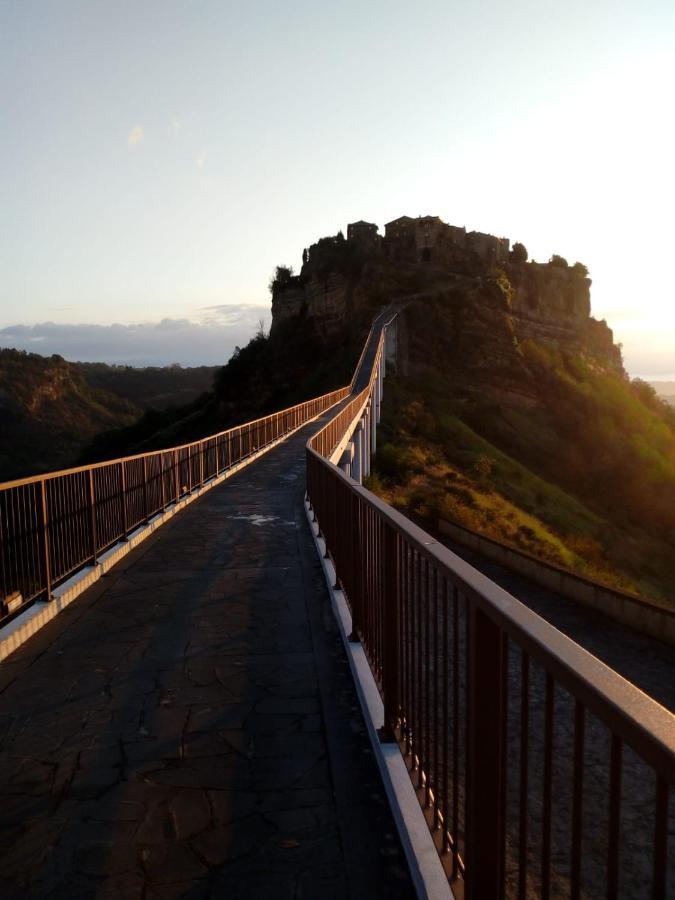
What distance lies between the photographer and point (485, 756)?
7.58 ft

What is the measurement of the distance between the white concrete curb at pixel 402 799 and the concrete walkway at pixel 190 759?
0.27ft

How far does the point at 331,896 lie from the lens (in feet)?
9.51

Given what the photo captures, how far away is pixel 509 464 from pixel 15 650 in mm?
52373

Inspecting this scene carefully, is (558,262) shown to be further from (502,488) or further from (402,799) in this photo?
(402,799)

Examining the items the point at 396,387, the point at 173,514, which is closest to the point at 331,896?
the point at 173,514

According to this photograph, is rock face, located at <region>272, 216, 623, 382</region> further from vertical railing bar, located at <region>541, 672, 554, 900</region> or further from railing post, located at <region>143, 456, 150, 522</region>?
vertical railing bar, located at <region>541, 672, 554, 900</region>

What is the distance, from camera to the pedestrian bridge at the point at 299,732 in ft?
7.43

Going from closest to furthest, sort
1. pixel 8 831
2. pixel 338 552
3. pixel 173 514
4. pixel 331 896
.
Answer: pixel 331 896
pixel 8 831
pixel 338 552
pixel 173 514

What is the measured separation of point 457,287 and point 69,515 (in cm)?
8146

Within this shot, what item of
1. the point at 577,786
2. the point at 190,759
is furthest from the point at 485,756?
the point at 190,759

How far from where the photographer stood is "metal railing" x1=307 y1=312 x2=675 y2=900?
1.52 m

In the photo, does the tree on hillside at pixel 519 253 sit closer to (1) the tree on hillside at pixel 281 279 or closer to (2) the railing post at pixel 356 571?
(1) the tree on hillside at pixel 281 279

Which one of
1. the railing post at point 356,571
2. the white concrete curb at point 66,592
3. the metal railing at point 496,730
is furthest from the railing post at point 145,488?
the railing post at point 356,571

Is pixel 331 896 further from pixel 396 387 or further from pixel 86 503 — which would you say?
pixel 396 387
